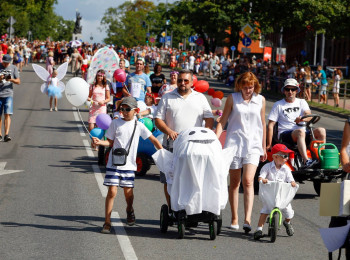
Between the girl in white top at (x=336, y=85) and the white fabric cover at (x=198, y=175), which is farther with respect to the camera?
the girl in white top at (x=336, y=85)

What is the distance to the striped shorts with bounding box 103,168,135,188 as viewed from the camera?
29.6ft

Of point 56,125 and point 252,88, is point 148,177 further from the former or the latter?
point 56,125

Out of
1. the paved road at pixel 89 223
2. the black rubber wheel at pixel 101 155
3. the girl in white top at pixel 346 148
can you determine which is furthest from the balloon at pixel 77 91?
the girl in white top at pixel 346 148

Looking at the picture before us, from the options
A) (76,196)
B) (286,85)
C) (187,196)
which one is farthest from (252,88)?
(76,196)

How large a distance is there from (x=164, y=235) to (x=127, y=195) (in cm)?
66

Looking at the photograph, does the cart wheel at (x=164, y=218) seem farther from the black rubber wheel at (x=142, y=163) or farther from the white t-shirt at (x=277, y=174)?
the black rubber wheel at (x=142, y=163)

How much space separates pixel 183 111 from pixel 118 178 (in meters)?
1.09

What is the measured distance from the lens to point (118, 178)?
908cm

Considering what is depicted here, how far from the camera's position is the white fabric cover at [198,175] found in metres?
8.34

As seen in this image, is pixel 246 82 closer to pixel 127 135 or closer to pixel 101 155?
pixel 127 135

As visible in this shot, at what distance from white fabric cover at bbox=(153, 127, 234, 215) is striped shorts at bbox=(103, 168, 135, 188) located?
0.76 meters

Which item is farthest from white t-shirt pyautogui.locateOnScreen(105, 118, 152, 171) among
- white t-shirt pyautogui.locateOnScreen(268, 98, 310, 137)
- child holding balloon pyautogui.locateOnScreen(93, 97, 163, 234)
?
white t-shirt pyautogui.locateOnScreen(268, 98, 310, 137)

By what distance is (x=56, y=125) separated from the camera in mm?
23891

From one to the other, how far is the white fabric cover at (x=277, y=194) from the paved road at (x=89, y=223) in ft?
1.38
